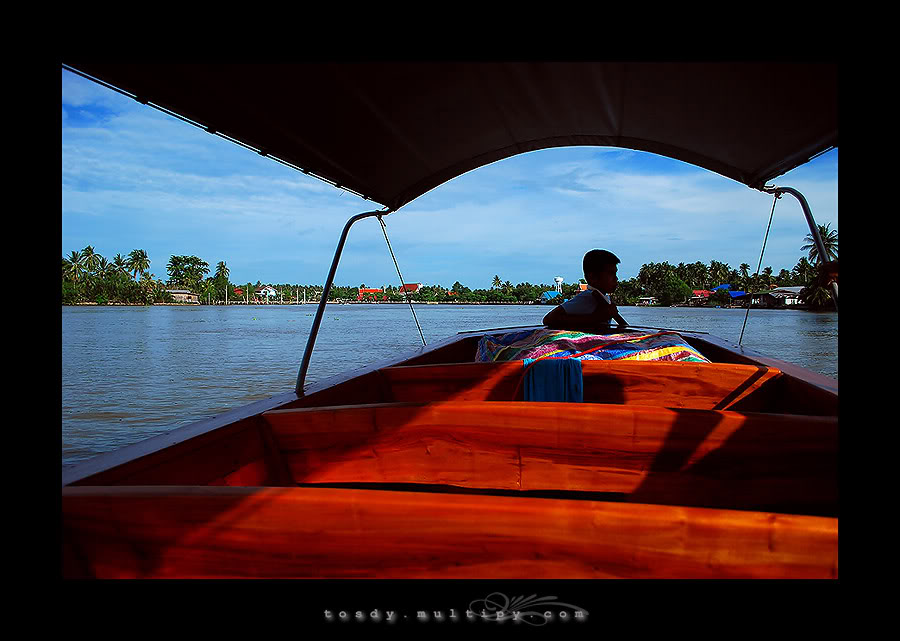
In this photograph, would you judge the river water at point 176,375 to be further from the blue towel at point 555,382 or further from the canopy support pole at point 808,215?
the blue towel at point 555,382

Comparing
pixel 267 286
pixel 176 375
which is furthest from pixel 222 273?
pixel 176 375

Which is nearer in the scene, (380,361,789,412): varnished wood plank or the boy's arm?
(380,361,789,412): varnished wood plank

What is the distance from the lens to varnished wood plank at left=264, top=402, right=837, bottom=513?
1.32 meters

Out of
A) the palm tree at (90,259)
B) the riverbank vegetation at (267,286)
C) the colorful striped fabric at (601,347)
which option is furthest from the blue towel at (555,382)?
the palm tree at (90,259)

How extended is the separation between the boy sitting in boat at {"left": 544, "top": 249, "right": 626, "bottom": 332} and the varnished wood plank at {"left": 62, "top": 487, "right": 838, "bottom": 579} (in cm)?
239

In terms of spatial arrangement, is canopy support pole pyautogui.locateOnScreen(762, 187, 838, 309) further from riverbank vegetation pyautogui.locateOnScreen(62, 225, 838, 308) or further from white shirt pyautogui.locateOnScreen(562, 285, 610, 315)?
riverbank vegetation pyautogui.locateOnScreen(62, 225, 838, 308)

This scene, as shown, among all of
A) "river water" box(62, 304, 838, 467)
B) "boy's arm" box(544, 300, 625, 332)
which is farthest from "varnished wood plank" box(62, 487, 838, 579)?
"boy's arm" box(544, 300, 625, 332)

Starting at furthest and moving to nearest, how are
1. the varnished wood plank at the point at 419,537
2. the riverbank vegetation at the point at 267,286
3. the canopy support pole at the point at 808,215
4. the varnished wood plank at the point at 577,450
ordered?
the riverbank vegetation at the point at 267,286 → the canopy support pole at the point at 808,215 → the varnished wood plank at the point at 577,450 → the varnished wood plank at the point at 419,537

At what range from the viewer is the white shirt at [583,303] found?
3068mm

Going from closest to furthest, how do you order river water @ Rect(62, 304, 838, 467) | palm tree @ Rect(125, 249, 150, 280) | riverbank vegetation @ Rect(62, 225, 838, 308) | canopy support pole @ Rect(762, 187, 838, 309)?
1. canopy support pole @ Rect(762, 187, 838, 309)
2. river water @ Rect(62, 304, 838, 467)
3. riverbank vegetation @ Rect(62, 225, 838, 308)
4. palm tree @ Rect(125, 249, 150, 280)

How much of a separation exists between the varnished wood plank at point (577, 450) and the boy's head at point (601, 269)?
1799 millimetres

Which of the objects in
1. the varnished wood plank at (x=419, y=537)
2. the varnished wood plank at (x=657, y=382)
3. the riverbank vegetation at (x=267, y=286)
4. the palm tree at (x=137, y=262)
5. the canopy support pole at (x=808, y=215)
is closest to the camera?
the varnished wood plank at (x=419, y=537)

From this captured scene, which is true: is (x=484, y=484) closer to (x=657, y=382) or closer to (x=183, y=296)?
(x=657, y=382)
